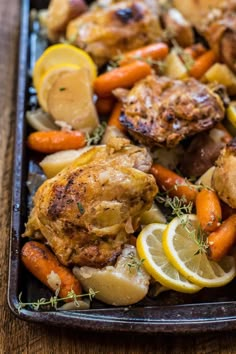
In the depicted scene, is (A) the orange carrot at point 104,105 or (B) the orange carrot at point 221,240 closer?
(B) the orange carrot at point 221,240

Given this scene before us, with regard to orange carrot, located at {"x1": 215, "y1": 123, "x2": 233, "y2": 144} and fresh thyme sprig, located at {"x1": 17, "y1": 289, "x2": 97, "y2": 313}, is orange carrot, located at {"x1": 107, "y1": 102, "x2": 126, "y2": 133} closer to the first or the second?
orange carrot, located at {"x1": 215, "y1": 123, "x2": 233, "y2": 144}

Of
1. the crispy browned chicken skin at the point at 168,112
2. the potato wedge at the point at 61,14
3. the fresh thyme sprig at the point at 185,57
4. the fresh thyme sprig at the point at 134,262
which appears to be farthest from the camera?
the potato wedge at the point at 61,14

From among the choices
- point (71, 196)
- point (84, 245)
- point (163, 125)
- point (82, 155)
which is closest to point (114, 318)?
point (84, 245)

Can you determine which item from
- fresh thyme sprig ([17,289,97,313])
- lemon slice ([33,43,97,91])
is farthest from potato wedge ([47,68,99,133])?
fresh thyme sprig ([17,289,97,313])

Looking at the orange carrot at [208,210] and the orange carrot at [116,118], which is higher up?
the orange carrot at [116,118]

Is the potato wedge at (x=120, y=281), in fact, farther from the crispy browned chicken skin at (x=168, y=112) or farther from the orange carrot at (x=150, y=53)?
the orange carrot at (x=150, y=53)

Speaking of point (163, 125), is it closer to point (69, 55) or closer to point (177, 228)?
point (177, 228)

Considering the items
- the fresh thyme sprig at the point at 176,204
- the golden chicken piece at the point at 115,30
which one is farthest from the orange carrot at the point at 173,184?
the golden chicken piece at the point at 115,30
